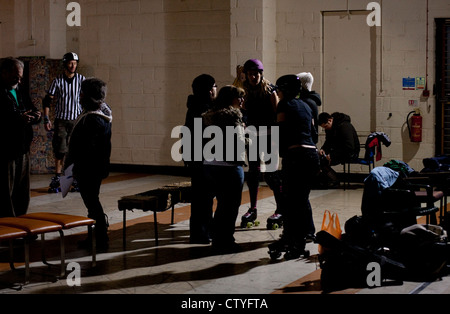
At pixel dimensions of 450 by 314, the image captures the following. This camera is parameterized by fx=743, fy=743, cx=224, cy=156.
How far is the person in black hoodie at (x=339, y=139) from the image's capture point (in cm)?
991

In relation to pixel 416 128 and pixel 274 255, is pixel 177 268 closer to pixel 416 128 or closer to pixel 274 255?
pixel 274 255

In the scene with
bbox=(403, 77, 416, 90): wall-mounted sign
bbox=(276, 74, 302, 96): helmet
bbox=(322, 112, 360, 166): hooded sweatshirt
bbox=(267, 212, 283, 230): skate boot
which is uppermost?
bbox=(403, 77, 416, 90): wall-mounted sign

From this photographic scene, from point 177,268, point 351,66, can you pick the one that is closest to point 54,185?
point 177,268

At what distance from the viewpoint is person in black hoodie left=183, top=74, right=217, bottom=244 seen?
267 inches

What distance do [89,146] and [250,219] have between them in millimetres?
1974

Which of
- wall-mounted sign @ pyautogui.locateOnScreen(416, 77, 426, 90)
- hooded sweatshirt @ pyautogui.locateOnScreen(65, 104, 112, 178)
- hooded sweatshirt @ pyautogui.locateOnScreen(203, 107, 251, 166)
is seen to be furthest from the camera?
wall-mounted sign @ pyautogui.locateOnScreen(416, 77, 426, 90)

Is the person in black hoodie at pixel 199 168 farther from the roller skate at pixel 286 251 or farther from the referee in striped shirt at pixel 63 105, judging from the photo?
the referee in striped shirt at pixel 63 105

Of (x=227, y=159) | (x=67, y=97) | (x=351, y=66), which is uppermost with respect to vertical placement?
(x=351, y=66)

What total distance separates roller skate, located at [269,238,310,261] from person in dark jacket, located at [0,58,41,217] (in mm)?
2463

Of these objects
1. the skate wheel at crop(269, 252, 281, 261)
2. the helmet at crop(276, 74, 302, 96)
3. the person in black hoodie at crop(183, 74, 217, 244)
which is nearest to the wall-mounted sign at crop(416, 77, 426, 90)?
the person in black hoodie at crop(183, 74, 217, 244)

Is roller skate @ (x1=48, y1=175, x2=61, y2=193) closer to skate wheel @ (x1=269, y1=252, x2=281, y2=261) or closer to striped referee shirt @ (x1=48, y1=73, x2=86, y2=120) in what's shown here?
striped referee shirt @ (x1=48, y1=73, x2=86, y2=120)

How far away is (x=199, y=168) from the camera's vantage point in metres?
6.86

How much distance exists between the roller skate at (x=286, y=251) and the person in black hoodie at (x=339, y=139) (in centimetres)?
377
